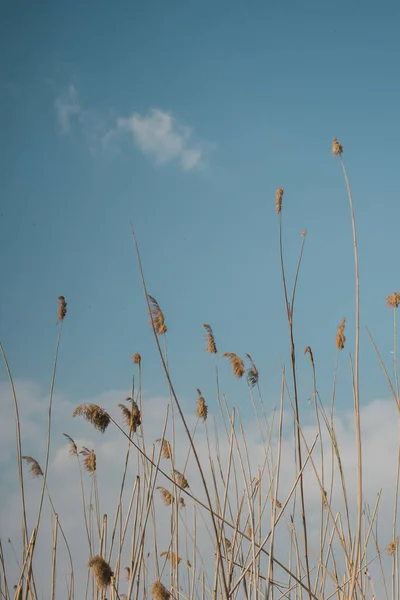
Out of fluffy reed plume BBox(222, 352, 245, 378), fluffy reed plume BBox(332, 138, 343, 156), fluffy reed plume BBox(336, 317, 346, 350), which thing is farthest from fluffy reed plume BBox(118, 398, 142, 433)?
fluffy reed plume BBox(332, 138, 343, 156)

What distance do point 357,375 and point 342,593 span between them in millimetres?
1524

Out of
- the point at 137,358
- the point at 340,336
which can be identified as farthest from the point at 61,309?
the point at 340,336

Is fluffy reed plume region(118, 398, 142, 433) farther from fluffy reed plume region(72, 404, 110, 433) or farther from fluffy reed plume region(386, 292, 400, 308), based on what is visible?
fluffy reed plume region(386, 292, 400, 308)

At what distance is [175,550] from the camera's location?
3.88 meters

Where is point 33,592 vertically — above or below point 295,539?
below

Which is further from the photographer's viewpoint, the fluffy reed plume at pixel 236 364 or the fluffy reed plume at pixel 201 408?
the fluffy reed plume at pixel 201 408

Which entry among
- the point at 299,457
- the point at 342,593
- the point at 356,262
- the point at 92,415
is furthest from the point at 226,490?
the point at 356,262

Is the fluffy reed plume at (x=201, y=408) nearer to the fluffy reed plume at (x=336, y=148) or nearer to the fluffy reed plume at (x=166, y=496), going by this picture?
the fluffy reed plume at (x=166, y=496)

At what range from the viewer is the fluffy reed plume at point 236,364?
3.20m

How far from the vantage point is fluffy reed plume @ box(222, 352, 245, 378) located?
3199 mm

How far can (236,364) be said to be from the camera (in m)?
3.22

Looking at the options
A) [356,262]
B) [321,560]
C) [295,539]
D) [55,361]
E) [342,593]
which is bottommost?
[342,593]

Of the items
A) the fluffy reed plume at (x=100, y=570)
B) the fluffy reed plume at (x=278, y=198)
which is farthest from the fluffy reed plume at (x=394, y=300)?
the fluffy reed plume at (x=100, y=570)

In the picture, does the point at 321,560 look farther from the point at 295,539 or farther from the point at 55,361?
the point at 55,361
